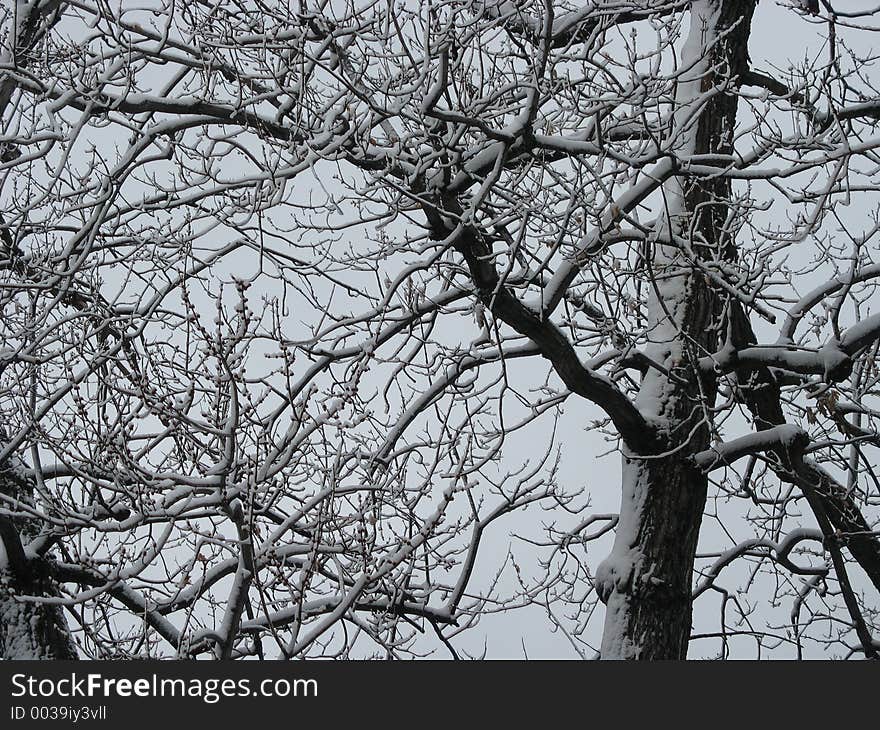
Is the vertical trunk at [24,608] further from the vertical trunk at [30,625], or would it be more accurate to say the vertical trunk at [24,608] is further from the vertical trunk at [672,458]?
the vertical trunk at [672,458]

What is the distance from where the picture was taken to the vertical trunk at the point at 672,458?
23.3 ft

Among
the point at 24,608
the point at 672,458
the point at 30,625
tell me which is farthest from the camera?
the point at 24,608

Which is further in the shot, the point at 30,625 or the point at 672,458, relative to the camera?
the point at 30,625

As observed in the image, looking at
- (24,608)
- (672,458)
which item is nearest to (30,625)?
(24,608)

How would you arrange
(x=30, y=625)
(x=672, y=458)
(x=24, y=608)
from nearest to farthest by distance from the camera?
1. (x=672, y=458)
2. (x=30, y=625)
3. (x=24, y=608)

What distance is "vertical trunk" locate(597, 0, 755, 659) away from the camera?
7.09m

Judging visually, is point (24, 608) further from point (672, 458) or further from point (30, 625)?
point (672, 458)

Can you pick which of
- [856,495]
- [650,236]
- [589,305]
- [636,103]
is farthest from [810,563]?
[636,103]

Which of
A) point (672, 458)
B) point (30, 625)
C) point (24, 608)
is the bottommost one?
point (30, 625)

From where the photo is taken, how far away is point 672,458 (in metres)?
7.37

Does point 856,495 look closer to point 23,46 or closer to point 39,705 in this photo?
point 39,705

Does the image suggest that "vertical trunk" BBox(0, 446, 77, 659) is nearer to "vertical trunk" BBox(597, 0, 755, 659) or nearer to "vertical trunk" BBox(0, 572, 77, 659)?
"vertical trunk" BBox(0, 572, 77, 659)

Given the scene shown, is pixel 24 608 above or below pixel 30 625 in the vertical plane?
above

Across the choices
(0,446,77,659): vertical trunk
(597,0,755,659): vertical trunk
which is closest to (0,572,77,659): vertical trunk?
(0,446,77,659): vertical trunk
